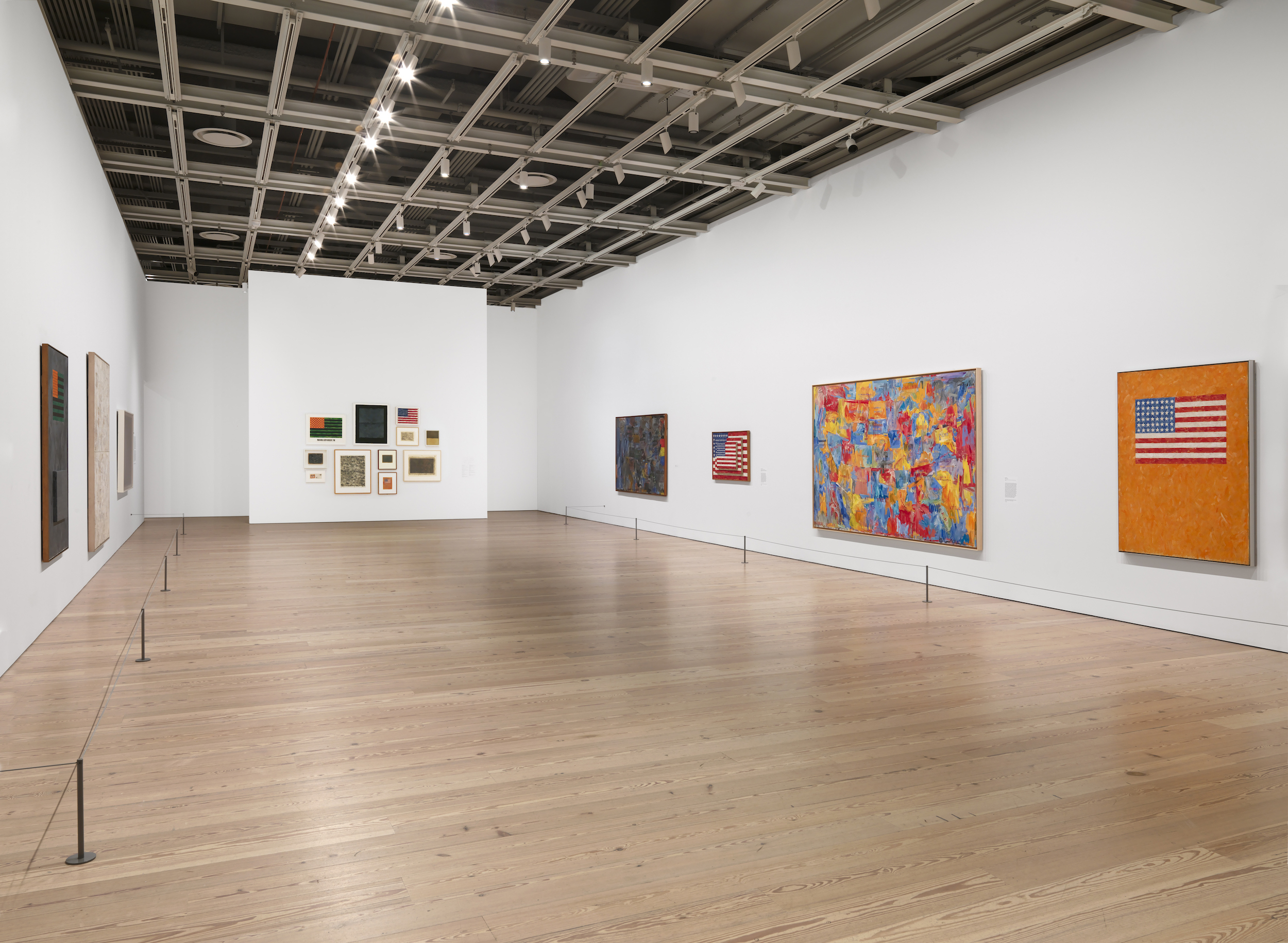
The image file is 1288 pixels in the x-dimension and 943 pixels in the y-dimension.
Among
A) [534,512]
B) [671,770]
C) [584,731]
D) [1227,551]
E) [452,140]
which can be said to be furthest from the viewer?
[534,512]

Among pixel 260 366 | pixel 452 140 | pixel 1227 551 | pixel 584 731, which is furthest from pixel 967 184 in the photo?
pixel 260 366

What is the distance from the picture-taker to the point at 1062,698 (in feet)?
19.6

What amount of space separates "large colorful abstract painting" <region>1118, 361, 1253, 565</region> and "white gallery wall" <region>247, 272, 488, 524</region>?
15.0 metres

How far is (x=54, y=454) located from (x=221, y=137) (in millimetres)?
5671

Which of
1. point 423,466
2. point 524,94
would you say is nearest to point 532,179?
point 524,94

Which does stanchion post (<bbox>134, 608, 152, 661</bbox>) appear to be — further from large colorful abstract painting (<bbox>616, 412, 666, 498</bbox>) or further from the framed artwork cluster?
the framed artwork cluster

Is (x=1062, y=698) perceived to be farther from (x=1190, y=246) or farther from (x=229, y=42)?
(x=229, y=42)

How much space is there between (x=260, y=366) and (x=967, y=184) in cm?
1489

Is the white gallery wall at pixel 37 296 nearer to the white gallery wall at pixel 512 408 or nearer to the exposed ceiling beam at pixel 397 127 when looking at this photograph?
the exposed ceiling beam at pixel 397 127

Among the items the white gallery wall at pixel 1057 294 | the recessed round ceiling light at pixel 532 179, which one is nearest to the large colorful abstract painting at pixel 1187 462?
the white gallery wall at pixel 1057 294

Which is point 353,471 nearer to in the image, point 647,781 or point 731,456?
point 731,456

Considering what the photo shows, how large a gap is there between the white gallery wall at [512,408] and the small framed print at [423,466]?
3768 mm

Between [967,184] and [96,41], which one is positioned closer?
[96,41]

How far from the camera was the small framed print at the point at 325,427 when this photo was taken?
19.7 metres
